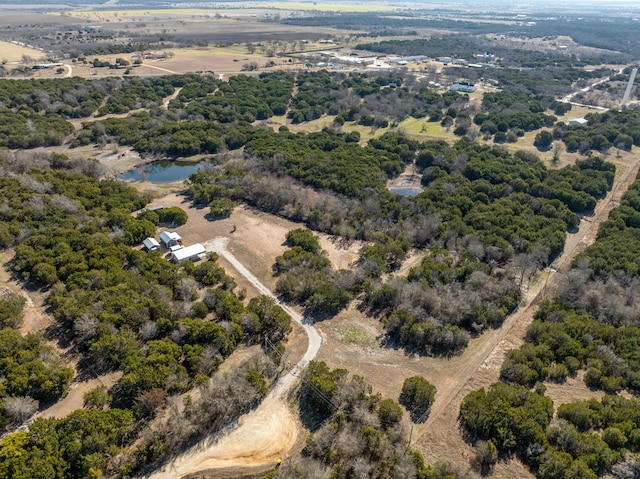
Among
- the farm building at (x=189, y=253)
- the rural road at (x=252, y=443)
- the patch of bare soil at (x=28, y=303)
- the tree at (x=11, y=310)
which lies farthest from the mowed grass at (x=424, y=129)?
the tree at (x=11, y=310)

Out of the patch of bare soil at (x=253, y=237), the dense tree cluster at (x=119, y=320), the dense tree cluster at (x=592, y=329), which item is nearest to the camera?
the dense tree cluster at (x=119, y=320)

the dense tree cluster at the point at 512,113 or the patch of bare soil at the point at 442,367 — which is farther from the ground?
the dense tree cluster at the point at 512,113

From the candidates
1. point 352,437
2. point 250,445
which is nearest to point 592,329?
point 352,437

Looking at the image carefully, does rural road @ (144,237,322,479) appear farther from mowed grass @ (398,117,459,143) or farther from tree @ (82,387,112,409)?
mowed grass @ (398,117,459,143)

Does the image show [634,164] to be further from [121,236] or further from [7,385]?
[7,385]

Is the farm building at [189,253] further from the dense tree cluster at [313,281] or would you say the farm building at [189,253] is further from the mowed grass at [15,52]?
the mowed grass at [15,52]

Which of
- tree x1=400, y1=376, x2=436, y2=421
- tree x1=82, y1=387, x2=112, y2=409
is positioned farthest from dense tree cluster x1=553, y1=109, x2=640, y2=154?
tree x1=82, y1=387, x2=112, y2=409
